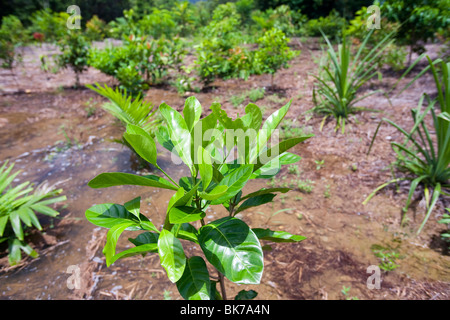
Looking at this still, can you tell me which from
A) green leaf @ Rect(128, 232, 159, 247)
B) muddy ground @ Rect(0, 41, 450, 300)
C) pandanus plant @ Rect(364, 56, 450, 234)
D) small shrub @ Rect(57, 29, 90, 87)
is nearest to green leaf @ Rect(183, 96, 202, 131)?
green leaf @ Rect(128, 232, 159, 247)

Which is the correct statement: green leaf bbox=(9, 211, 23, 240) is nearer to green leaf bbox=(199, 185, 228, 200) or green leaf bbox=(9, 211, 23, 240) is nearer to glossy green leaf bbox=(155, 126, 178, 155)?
glossy green leaf bbox=(155, 126, 178, 155)

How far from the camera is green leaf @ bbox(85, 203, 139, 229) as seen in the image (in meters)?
0.62

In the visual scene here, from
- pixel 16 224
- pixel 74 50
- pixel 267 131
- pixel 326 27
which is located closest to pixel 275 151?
pixel 267 131

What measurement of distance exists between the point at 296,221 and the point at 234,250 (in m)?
1.53

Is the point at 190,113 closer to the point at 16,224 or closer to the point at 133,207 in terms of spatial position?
the point at 133,207

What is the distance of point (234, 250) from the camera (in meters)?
0.57

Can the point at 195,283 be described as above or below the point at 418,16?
below

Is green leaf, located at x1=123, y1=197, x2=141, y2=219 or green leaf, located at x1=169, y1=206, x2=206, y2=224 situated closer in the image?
green leaf, located at x1=169, y1=206, x2=206, y2=224

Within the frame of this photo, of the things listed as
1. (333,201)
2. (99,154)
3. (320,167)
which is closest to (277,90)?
(320,167)

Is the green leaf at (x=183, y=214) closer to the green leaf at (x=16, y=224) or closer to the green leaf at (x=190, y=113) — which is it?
the green leaf at (x=190, y=113)

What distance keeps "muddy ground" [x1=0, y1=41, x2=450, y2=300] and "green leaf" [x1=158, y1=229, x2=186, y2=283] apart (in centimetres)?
105

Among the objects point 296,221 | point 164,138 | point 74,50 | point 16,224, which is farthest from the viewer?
point 74,50

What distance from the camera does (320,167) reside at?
102 inches

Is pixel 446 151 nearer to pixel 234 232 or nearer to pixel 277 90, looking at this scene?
pixel 234 232
